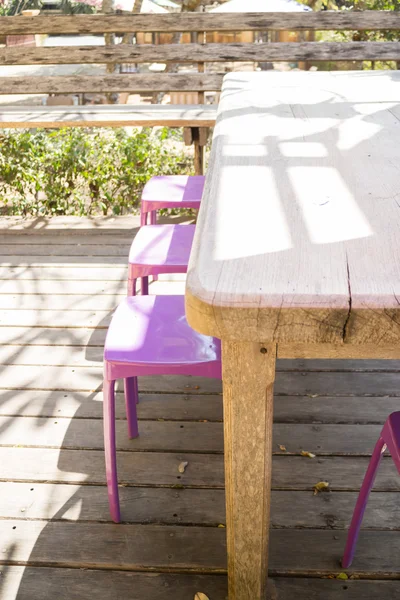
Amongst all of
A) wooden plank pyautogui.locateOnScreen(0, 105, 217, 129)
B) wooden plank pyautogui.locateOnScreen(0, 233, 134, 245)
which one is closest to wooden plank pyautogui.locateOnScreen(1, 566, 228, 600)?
wooden plank pyautogui.locateOnScreen(0, 233, 134, 245)

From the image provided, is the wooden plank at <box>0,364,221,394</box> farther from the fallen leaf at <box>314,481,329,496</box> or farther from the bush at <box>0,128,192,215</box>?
the bush at <box>0,128,192,215</box>

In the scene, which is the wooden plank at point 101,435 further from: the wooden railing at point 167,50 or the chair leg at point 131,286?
the wooden railing at point 167,50

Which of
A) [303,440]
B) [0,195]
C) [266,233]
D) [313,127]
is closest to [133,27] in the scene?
[0,195]

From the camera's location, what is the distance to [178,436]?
2121 millimetres

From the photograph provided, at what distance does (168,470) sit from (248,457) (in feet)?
2.72

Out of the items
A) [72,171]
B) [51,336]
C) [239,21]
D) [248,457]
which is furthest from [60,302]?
[239,21]

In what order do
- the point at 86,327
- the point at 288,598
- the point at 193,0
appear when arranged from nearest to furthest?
the point at 288,598, the point at 86,327, the point at 193,0

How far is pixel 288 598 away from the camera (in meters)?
1.53

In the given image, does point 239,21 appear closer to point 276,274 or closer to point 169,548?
point 169,548

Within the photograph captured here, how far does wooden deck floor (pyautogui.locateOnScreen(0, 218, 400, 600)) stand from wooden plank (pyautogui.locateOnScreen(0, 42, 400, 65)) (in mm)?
2348

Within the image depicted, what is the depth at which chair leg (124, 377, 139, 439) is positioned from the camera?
78.7 inches

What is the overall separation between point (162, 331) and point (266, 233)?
0.62 meters

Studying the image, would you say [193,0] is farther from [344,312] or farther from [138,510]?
[344,312]

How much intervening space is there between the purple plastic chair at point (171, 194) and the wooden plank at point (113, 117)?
1.06 metres
